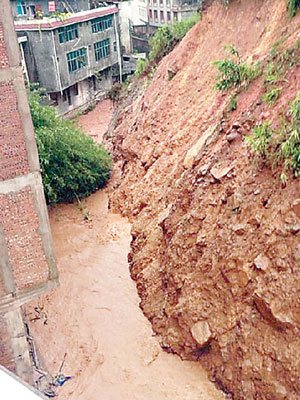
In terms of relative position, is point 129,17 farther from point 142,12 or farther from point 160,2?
point 160,2

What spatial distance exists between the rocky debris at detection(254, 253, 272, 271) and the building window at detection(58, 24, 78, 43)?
56.8ft

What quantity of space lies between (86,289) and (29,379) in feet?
9.55

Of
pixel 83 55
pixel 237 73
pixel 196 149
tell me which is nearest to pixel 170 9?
pixel 83 55

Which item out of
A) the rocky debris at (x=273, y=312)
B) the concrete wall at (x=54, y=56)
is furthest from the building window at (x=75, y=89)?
the rocky debris at (x=273, y=312)

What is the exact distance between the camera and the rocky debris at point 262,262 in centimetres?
671

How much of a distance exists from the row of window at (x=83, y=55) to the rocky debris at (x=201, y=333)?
1748 cm

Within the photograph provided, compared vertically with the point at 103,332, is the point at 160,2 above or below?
above

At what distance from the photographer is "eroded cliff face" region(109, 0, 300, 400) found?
6.54 m

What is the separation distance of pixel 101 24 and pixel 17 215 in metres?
19.5

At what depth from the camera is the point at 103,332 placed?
8.80 metres

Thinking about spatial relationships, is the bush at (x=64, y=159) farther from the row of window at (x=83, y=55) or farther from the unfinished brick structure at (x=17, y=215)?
the row of window at (x=83, y=55)

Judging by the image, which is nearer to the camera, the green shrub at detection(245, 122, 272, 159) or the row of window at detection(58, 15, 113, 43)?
the green shrub at detection(245, 122, 272, 159)

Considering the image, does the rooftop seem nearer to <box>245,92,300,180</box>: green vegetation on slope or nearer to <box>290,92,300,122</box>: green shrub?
<box>245,92,300,180</box>: green vegetation on slope

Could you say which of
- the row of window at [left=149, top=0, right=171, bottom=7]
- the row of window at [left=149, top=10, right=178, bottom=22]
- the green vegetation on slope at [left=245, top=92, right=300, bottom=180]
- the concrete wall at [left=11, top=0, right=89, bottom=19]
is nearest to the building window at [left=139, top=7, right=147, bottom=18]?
the row of window at [left=149, top=10, right=178, bottom=22]
